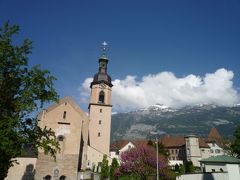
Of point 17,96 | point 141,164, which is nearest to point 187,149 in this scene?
point 141,164

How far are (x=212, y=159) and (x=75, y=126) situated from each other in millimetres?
24760

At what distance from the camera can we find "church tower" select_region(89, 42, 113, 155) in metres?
56.3

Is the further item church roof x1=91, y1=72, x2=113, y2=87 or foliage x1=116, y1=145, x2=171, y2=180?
church roof x1=91, y1=72, x2=113, y2=87

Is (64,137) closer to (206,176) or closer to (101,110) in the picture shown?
(101,110)

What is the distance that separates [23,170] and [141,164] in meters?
20.4

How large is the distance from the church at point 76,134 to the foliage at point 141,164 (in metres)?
8.76

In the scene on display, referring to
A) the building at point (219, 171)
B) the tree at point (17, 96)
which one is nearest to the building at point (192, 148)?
the building at point (219, 171)

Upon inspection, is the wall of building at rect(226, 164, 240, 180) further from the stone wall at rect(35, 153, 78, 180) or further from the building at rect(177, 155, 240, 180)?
the stone wall at rect(35, 153, 78, 180)

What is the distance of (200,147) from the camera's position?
310ft

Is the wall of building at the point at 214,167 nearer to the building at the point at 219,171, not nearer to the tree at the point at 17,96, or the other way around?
the building at the point at 219,171

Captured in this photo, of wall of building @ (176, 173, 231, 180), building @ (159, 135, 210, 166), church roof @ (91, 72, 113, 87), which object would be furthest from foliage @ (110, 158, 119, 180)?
building @ (159, 135, 210, 166)

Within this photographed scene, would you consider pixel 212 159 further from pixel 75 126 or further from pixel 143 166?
pixel 75 126

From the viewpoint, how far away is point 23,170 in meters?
41.3

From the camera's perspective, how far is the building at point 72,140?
41.3 m
